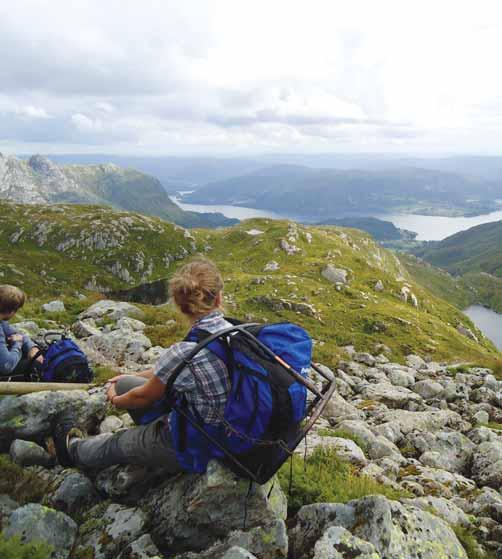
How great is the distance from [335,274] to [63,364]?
69.7 metres

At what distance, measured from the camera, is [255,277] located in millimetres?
67438

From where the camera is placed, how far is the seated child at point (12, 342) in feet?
26.2

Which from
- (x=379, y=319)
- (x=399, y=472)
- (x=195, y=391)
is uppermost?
(x=195, y=391)

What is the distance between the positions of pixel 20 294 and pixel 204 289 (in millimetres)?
5046

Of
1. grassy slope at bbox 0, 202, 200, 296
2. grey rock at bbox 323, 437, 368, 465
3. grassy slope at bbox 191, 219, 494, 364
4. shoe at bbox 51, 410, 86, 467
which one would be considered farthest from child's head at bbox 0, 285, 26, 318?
grassy slope at bbox 0, 202, 200, 296

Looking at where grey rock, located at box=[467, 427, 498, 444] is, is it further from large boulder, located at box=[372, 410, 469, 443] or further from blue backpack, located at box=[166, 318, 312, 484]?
blue backpack, located at box=[166, 318, 312, 484]

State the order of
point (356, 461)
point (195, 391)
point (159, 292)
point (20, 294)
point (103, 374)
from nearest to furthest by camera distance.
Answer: point (195, 391)
point (20, 294)
point (356, 461)
point (103, 374)
point (159, 292)

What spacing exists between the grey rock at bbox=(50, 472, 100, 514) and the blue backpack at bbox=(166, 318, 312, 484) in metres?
2.10

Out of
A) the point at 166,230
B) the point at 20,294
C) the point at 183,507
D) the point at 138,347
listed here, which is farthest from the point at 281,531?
the point at 166,230

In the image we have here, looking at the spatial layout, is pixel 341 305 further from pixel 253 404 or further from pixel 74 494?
pixel 253 404

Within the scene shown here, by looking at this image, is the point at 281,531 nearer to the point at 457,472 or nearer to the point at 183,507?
the point at 183,507

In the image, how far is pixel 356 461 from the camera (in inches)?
366

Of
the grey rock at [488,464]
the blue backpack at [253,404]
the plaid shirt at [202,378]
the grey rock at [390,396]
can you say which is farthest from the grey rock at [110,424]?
the grey rock at [390,396]

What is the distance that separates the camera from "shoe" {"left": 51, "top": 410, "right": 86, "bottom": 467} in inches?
275
